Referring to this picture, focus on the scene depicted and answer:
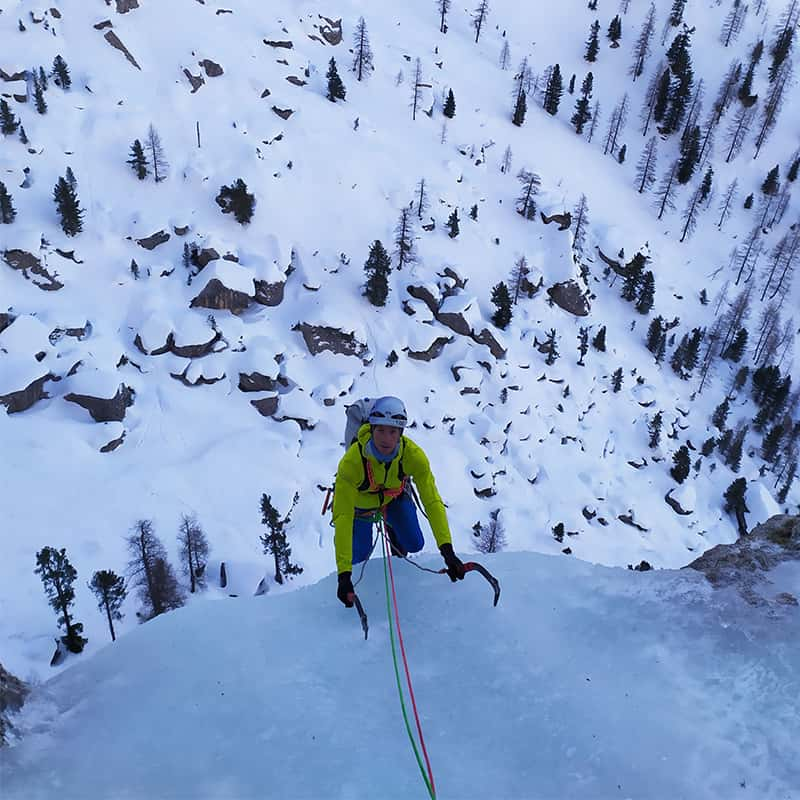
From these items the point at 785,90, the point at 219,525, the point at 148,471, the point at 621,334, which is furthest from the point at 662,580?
the point at 785,90

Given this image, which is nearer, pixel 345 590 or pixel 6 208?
pixel 345 590

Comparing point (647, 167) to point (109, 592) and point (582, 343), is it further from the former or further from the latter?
point (109, 592)

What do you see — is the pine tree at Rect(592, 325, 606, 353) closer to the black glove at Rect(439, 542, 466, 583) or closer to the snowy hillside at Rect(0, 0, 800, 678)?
the snowy hillside at Rect(0, 0, 800, 678)

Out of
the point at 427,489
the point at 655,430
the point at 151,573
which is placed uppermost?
the point at 427,489

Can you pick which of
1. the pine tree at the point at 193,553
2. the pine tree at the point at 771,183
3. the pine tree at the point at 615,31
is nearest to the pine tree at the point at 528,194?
the pine tree at the point at 771,183

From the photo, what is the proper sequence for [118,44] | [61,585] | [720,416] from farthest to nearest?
1. [720,416]
2. [118,44]
3. [61,585]

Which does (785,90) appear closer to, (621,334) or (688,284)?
(688,284)

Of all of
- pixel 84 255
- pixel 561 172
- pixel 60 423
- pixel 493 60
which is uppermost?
pixel 493 60

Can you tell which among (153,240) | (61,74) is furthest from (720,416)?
(61,74)
